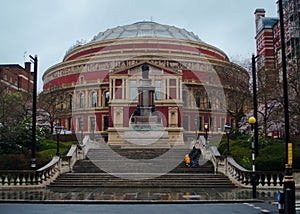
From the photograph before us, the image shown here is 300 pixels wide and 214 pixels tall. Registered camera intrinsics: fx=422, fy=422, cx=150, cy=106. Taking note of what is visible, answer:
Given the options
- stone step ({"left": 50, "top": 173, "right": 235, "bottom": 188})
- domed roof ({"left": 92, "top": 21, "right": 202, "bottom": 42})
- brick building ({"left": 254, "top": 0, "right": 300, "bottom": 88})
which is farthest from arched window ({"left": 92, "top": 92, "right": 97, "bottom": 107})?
stone step ({"left": 50, "top": 173, "right": 235, "bottom": 188})

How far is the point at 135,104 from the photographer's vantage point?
60656 millimetres

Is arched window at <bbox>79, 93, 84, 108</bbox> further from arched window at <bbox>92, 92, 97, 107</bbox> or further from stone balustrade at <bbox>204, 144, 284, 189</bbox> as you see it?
stone balustrade at <bbox>204, 144, 284, 189</bbox>

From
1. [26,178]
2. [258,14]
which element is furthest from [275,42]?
[26,178]

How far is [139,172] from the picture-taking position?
99.3ft

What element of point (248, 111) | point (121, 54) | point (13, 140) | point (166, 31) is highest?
point (166, 31)

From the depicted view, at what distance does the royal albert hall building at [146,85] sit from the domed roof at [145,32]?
203 millimetres

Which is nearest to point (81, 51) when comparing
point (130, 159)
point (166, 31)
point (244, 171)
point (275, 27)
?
point (166, 31)

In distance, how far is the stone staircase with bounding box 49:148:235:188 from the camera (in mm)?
26094

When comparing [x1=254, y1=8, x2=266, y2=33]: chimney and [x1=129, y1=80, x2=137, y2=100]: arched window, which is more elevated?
[x1=254, y1=8, x2=266, y2=33]: chimney

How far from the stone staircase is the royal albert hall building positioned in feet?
42.8

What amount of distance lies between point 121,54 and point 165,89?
14498 mm

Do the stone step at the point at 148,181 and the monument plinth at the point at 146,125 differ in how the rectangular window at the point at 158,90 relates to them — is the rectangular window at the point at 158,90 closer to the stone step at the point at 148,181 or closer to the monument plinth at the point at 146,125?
the monument plinth at the point at 146,125

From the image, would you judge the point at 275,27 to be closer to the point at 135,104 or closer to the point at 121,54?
the point at 121,54

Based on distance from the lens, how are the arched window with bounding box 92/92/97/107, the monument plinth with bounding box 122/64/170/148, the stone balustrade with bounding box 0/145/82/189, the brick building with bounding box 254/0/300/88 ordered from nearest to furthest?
the stone balustrade with bounding box 0/145/82/189 < the brick building with bounding box 254/0/300/88 < the monument plinth with bounding box 122/64/170/148 < the arched window with bounding box 92/92/97/107
